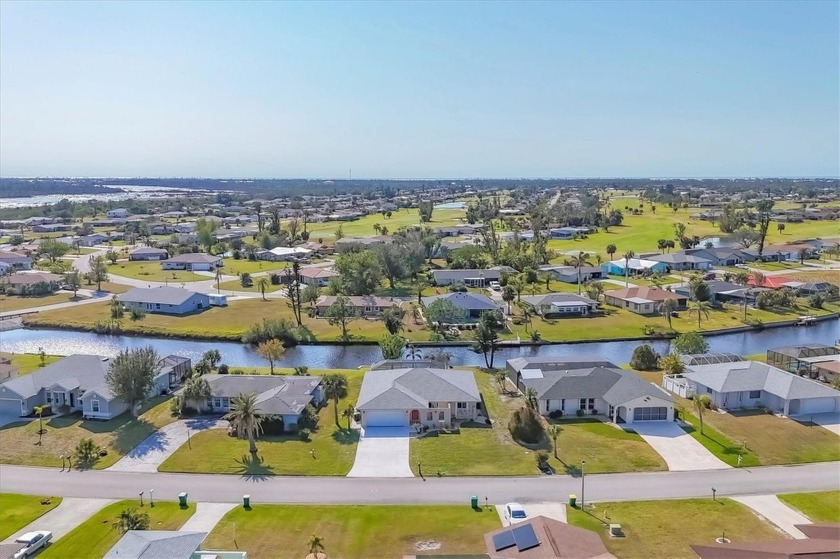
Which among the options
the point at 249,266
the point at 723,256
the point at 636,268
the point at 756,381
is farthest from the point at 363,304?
the point at 723,256

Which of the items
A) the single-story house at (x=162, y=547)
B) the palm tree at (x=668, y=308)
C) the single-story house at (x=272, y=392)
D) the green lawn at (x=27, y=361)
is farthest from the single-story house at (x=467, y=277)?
the single-story house at (x=162, y=547)

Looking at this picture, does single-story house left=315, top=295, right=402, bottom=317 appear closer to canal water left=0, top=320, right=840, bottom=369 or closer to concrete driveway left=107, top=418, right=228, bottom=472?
canal water left=0, top=320, right=840, bottom=369

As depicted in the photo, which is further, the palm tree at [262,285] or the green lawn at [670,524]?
the palm tree at [262,285]

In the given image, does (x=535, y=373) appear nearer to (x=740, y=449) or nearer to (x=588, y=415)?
(x=588, y=415)

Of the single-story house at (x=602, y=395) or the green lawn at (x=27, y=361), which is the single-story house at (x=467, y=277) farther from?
the green lawn at (x=27, y=361)

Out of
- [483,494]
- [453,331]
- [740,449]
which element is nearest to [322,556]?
[483,494]
